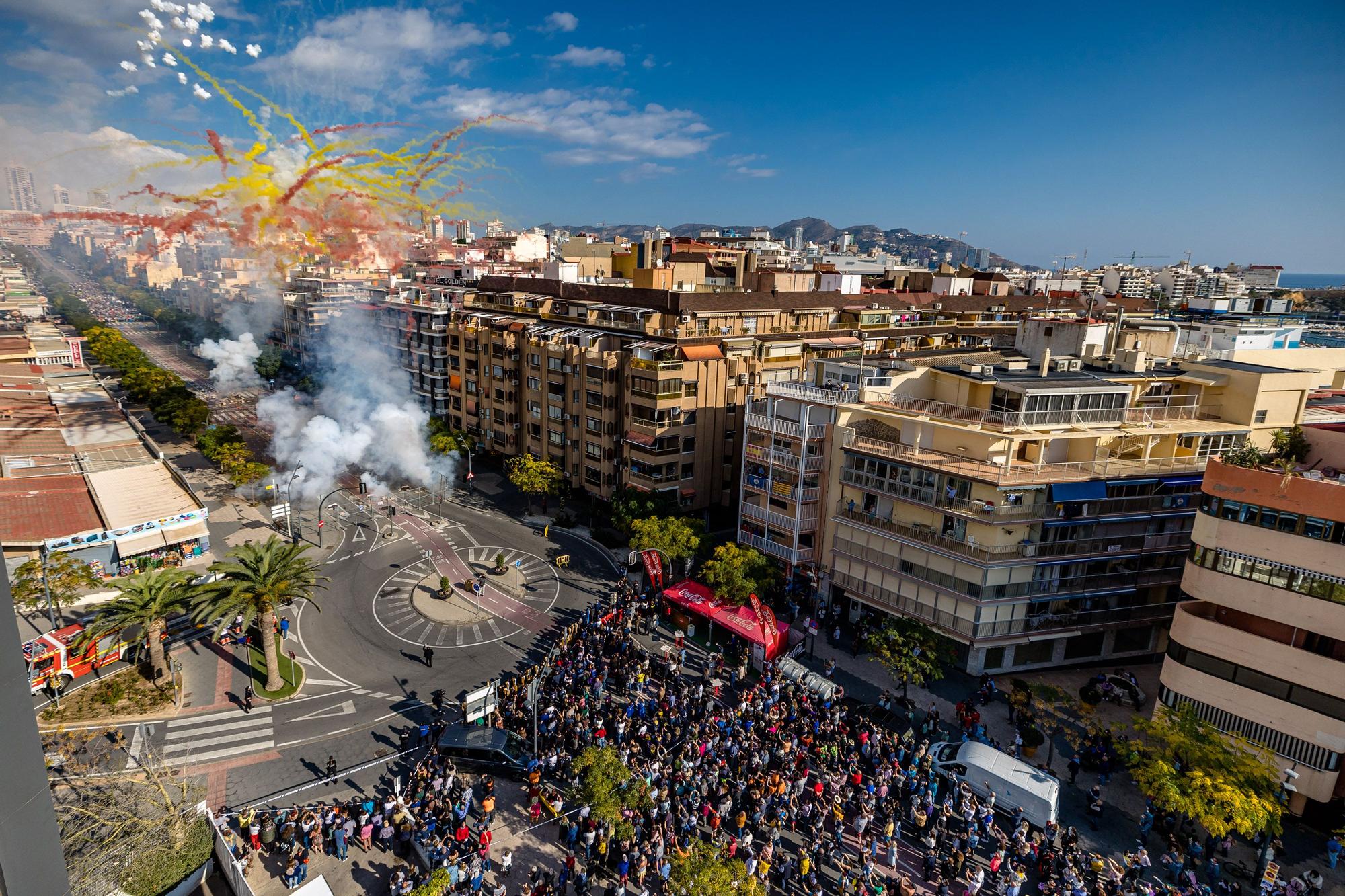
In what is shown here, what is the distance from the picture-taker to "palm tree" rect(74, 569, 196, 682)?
31.8m

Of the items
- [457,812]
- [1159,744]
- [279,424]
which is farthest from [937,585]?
[279,424]

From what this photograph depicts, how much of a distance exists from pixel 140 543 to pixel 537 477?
88.1 feet

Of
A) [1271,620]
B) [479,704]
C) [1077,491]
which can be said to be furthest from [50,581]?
[1271,620]

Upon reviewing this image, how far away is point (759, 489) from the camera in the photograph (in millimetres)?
45156

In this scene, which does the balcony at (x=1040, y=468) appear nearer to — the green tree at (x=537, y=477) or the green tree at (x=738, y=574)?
the green tree at (x=738, y=574)

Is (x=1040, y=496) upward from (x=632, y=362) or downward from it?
downward

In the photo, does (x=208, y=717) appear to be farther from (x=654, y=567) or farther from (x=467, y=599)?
(x=654, y=567)

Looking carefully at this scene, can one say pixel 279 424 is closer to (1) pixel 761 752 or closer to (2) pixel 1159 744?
(1) pixel 761 752

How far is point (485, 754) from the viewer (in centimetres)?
2853

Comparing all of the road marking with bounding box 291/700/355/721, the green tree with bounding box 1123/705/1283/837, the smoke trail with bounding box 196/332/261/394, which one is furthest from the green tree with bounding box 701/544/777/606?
the smoke trail with bounding box 196/332/261/394

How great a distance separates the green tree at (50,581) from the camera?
34.7 m

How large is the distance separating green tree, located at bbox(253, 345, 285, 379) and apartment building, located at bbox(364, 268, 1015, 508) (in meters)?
36.4

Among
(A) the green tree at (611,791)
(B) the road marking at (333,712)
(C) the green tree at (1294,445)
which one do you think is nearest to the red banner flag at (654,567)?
(B) the road marking at (333,712)

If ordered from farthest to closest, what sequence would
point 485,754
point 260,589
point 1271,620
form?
point 260,589
point 485,754
point 1271,620
